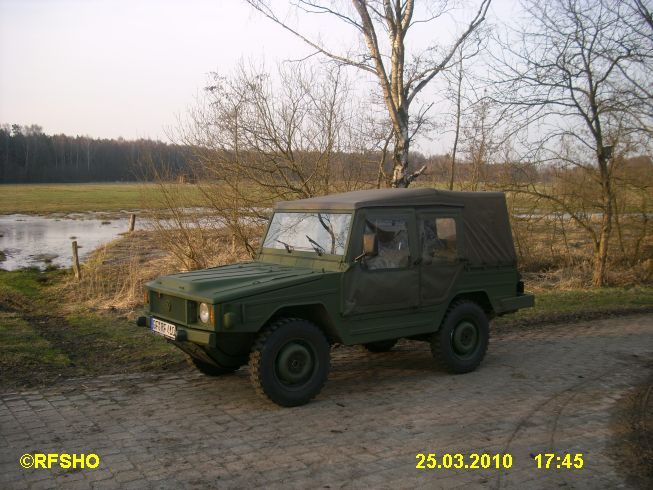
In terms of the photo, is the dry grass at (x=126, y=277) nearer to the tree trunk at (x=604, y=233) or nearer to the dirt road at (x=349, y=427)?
the dirt road at (x=349, y=427)

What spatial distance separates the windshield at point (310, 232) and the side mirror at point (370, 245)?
207 mm

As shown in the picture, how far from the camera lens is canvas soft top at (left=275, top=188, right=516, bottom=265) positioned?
22.6 feet

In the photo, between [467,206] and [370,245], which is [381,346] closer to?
[467,206]

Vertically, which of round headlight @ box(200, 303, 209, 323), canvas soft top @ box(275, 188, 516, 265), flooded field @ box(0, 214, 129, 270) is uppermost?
canvas soft top @ box(275, 188, 516, 265)

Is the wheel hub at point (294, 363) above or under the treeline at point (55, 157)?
under

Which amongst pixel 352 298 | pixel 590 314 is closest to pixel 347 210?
pixel 352 298

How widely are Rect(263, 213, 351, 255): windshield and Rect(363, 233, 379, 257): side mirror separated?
207mm

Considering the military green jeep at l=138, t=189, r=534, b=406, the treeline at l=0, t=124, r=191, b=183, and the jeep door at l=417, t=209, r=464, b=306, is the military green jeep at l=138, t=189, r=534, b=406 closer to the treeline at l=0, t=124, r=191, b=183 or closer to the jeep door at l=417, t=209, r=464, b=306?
the jeep door at l=417, t=209, r=464, b=306

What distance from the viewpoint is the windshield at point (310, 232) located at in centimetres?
663

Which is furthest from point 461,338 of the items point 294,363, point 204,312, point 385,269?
point 204,312

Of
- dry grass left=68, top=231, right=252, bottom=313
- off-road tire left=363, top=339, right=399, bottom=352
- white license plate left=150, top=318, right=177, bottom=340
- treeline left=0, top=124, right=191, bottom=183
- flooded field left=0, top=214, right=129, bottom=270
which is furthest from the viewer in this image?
treeline left=0, top=124, right=191, bottom=183

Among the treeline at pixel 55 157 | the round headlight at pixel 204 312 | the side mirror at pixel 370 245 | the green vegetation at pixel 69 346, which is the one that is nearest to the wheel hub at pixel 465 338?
the side mirror at pixel 370 245

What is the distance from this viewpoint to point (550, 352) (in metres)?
8.51

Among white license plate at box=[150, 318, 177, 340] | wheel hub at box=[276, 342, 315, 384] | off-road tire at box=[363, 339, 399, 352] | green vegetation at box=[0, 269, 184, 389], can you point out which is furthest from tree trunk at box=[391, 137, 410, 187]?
white license plate at box=[150, 318, 177, 340]
